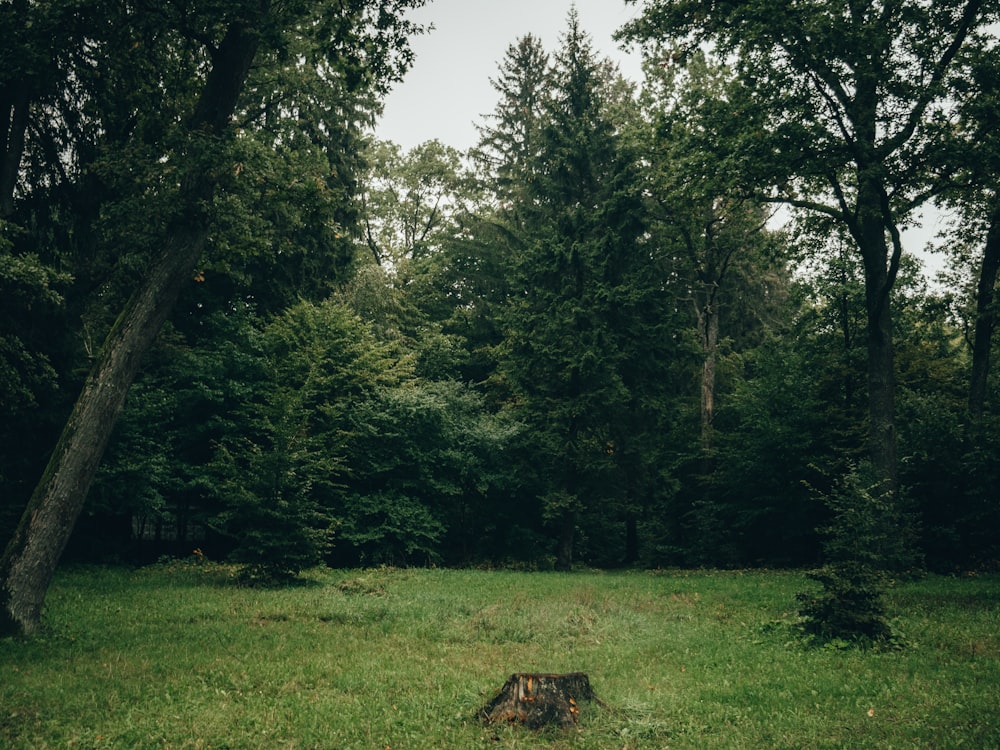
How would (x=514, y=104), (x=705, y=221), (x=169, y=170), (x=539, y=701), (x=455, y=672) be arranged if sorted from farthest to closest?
1. (x=514, y=104)
2. (x=705, y=221)
3. (x=169, y=170)
4. (x=455, y=672)
5. (x=539, y=701)

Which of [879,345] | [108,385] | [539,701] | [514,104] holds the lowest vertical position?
[539,701]

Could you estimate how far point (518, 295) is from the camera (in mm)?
25688

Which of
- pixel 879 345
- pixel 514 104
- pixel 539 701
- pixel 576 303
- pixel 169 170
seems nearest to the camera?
pixel 539 701

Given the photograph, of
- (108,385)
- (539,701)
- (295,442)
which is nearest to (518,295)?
(295,442)

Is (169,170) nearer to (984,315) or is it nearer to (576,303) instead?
(576,303)

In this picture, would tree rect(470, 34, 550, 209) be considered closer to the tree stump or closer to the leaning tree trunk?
the leaning tree trunk

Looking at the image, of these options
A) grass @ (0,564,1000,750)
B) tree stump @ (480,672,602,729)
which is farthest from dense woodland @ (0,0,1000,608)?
tree stump @ (480,672,602,729)

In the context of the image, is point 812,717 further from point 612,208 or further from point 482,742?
point 612,208

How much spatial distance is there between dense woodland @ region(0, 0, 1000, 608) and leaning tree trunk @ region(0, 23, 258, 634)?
13 centimetres

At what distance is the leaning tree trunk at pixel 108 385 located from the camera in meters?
9.10

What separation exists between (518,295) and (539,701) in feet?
67.0

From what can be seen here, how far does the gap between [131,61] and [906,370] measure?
25.0 m

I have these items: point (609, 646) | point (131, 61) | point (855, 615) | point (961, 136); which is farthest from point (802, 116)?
point (131, 61)

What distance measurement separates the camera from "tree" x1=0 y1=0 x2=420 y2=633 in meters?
9.27
